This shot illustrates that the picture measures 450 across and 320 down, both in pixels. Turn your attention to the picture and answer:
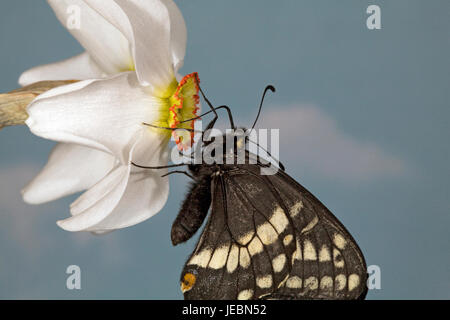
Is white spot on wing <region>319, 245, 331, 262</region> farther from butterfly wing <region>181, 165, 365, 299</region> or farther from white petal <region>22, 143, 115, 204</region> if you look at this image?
white petal <region>22, 143, 115, 204</region>

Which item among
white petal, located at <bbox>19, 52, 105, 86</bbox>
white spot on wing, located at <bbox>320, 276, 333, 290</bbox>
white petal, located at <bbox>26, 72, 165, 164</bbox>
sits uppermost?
white petal, located at <bbox>19, 52, 105, 86</bbox>

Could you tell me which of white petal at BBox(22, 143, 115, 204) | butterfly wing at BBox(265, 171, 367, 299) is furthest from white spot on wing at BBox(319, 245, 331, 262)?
white petal at BBox(22, 143, 115, 204)

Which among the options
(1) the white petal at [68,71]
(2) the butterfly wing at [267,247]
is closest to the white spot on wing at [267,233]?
(2) the butterfly wing at [267,247]

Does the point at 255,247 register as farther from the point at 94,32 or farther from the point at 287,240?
the point at 94,32

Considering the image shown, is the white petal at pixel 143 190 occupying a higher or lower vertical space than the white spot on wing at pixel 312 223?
higher

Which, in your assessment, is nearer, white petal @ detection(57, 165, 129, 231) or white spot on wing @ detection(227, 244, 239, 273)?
white petal @ detection(57, 165, 129, 231)

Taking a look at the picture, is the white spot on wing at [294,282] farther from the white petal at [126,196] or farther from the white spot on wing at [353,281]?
the white petal at [126,196]

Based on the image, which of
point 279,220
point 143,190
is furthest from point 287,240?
point 143,190

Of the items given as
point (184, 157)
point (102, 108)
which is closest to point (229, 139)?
point (184, 157)
